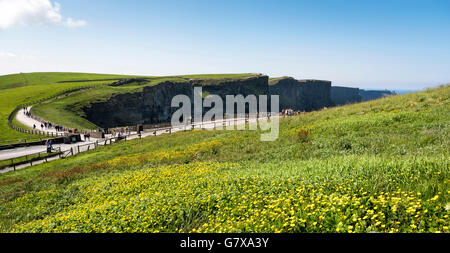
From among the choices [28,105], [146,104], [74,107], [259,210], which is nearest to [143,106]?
[146,104]

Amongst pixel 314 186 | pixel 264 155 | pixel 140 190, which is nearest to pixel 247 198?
pixel 314 186

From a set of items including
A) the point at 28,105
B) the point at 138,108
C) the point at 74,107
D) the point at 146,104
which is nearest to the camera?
the point at 74,107

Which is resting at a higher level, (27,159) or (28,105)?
(28,105)

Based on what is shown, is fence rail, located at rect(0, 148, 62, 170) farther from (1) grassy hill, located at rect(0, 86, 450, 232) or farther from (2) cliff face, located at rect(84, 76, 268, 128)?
(2) cliff face, located at rect(84, 76, 268, 128)

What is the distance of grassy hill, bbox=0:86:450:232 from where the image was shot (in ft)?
16.7

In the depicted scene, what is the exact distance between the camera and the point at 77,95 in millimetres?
89625

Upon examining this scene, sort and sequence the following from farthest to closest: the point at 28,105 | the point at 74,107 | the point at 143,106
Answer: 1. the point at 143,106
2. the point at 28,105
3. the point at 74,107

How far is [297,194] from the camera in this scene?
6.71 m

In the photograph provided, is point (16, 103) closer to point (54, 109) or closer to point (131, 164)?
point (54, 109)

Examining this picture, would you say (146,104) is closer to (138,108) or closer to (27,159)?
(138,108)

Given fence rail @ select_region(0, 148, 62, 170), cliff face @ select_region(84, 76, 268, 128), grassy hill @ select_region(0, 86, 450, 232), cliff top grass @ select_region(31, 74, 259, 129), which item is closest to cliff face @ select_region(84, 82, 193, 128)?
cliff face @ select_region(84, 76, 268, 128)

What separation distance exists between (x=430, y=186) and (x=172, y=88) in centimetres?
11865
